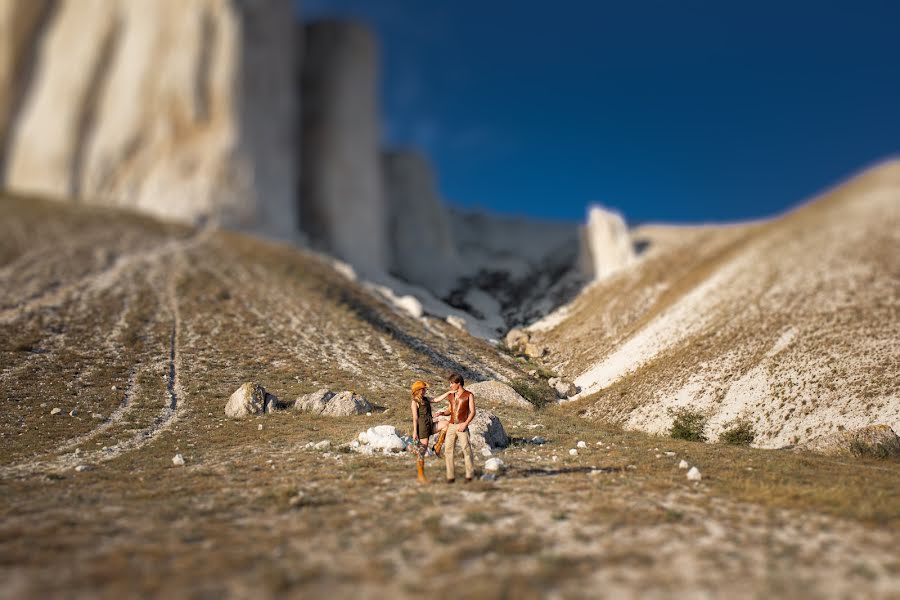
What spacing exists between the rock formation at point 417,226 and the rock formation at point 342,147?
255cm

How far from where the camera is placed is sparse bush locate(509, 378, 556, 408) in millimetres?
25344

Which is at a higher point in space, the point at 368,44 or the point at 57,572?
the point at 368,44

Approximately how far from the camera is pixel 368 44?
74562mm

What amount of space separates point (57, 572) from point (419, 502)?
5.48 meters

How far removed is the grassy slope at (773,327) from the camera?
65.6ft

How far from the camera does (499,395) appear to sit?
23.5 m

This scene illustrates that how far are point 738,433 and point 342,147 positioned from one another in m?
60.4

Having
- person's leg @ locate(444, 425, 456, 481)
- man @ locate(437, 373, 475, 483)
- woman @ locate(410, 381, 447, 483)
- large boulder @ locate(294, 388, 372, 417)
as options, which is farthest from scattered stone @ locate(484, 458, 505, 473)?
large boulder @ locate(294, 388, 372, 417)

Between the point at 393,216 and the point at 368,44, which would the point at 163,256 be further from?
the point at 368,44

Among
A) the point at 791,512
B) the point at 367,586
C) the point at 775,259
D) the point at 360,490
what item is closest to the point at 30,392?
Result: the point at 360,490

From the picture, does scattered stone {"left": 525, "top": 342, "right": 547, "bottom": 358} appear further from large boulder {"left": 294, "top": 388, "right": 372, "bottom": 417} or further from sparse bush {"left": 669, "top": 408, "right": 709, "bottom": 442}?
large boulder {"left": 294, "top": 388, "right": 372, "bottom": 417}

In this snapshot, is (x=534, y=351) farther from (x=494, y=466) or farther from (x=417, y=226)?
(x=417, y=226)

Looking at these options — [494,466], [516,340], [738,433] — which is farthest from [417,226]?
[494,466]

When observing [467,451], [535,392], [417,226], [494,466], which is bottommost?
[494,466]
